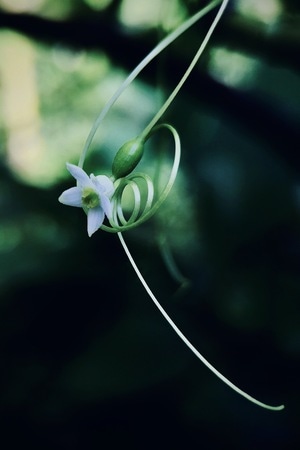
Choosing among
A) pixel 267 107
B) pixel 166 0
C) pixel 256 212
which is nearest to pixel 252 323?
pixel 256 212

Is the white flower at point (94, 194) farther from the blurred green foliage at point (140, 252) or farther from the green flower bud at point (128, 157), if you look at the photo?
the blurred green foliage at point (140, 252)

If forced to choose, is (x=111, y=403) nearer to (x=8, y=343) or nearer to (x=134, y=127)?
(x=8, y=343)

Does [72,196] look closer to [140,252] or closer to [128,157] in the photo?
[128,157]

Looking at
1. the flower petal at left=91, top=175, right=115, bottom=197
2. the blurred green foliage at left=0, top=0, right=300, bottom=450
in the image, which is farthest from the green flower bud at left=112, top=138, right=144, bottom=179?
the blurred green foliage at left=0, top=0, right=300, bottom=450

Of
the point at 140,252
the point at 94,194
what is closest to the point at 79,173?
the point at 94,194

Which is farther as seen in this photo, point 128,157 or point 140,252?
point 140,252

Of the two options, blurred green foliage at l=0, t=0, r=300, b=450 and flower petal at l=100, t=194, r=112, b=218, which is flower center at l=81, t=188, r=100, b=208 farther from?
blurred green foliage at l=0, t=0, r=300, b=450
